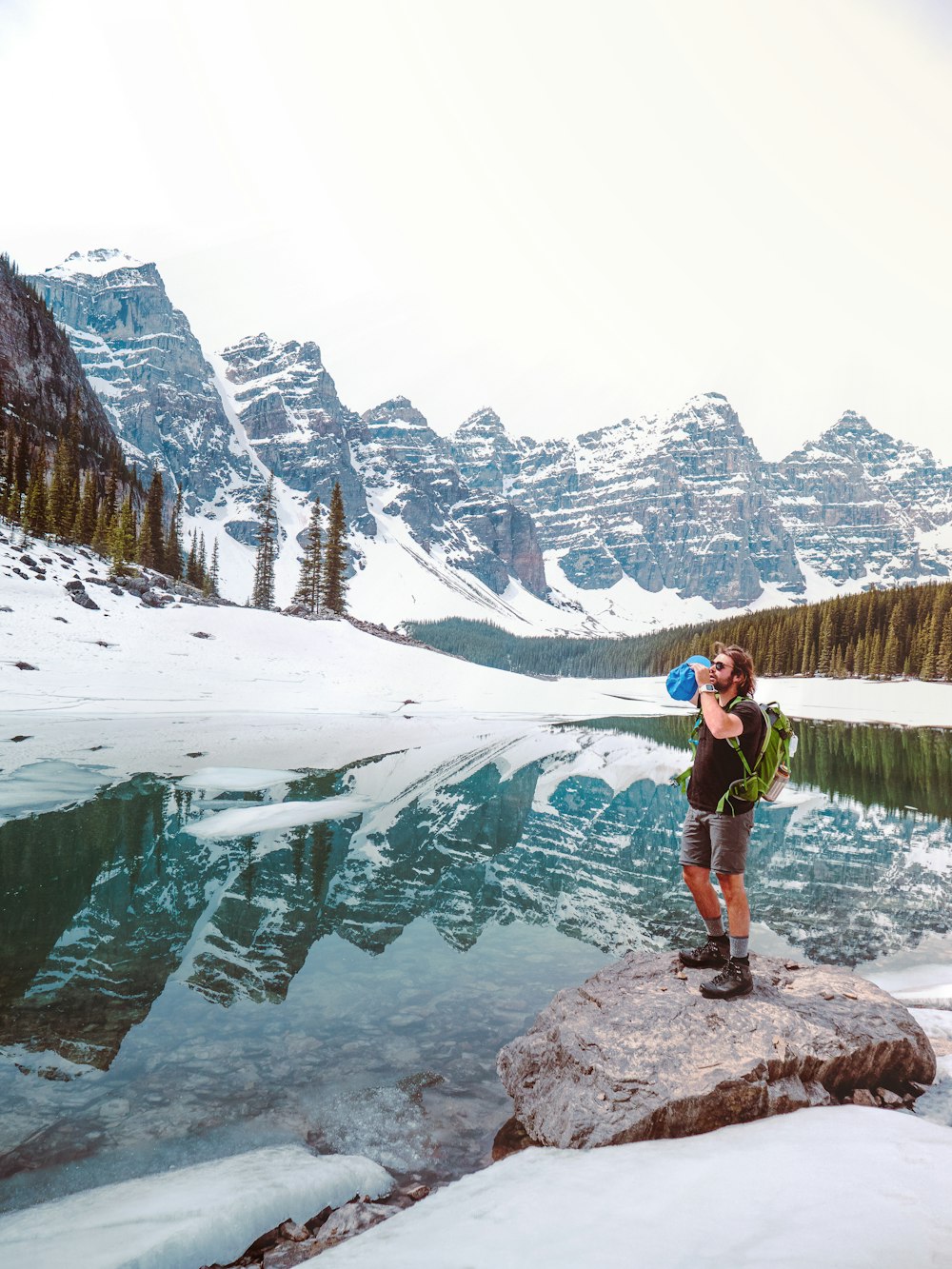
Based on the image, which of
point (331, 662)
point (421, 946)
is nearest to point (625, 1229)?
point (421, 946)

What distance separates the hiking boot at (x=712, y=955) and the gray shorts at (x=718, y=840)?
0.62 m

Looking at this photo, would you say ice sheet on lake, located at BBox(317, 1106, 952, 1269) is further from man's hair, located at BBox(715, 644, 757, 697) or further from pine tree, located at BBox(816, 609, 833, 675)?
pine tree, located at BBox(816, 609, 833, 675)

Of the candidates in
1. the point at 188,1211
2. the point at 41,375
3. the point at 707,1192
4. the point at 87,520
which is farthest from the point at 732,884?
the point at 41,375

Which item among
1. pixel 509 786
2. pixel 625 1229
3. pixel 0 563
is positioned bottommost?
pixel 509 786

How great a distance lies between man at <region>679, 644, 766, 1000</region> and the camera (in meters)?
5.27

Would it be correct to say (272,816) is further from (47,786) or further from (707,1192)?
(707,1192)

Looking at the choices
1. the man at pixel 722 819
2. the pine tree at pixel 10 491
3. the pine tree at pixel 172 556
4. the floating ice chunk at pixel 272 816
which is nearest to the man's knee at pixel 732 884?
the man at pixel 722 819

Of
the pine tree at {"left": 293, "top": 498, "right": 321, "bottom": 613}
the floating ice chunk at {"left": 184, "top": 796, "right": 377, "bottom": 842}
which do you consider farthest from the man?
the pine tree at {"left": 293, "top": 498, "right": 321, "bottom": 613}

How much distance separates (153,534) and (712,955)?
67.3 metres

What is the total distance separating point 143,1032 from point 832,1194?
4.84m

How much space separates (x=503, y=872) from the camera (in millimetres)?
10555

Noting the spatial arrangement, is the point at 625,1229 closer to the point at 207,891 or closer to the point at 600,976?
the point at 600,976

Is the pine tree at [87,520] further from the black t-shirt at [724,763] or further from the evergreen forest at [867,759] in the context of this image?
the black t-shirt at [724,763]

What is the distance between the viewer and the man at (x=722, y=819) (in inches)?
207
